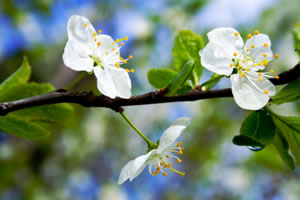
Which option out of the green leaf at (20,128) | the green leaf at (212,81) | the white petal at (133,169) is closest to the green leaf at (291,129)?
the green leaf at (212,81)

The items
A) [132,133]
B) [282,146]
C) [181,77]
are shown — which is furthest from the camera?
[132,133]

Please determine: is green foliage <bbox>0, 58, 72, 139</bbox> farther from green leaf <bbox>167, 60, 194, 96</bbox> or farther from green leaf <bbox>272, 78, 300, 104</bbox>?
green leaf <bbox>272, 78, 300, 104</bbox>

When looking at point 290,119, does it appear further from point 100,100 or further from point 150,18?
point 150,18

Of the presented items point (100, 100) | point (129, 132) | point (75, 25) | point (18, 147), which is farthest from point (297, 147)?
point (129, 132)

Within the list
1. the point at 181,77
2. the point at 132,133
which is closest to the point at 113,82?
the point at 181,77

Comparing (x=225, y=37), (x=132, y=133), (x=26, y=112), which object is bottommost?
(x=132, y=133)

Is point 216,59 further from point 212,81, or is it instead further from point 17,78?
point 17,78

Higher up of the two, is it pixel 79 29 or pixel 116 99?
pixel 79 29
